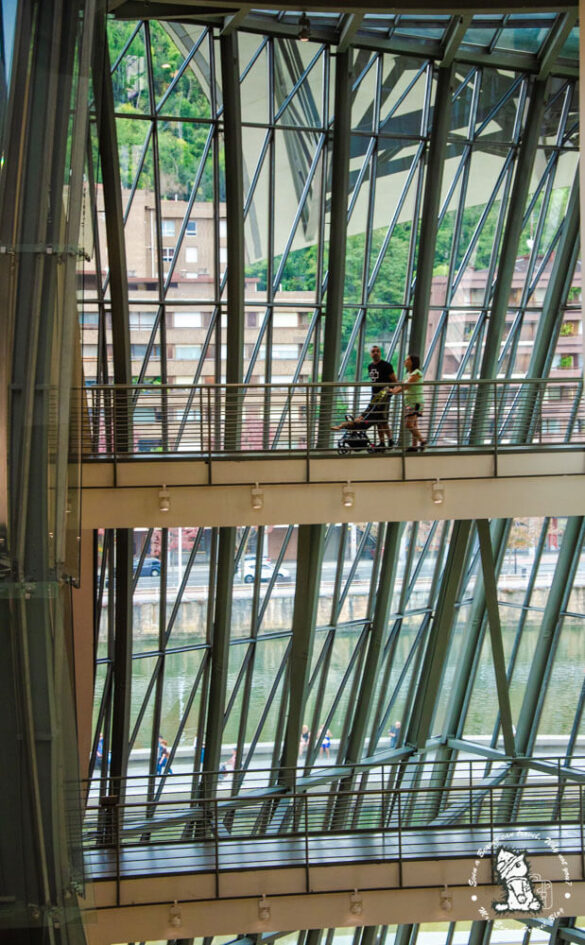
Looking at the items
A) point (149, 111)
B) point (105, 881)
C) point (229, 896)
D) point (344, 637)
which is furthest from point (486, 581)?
point (149, 111)

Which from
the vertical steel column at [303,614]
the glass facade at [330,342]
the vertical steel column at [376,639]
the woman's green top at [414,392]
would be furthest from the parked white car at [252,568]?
the woman's green top at [414,392]

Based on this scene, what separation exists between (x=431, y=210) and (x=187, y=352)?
3.83 metres

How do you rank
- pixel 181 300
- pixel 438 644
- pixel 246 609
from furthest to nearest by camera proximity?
pixel 438 644 → pixel 246 609 → pixel 181 300

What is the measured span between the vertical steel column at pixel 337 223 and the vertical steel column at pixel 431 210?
3.83 ft

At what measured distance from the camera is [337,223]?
1357 cm

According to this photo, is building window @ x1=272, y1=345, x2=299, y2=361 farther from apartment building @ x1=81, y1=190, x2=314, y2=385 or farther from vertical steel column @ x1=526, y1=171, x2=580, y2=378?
vertical steel column @ x1=526, y1=171, x2=580, y2=378

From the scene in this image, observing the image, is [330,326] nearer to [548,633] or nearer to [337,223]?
[337,223]

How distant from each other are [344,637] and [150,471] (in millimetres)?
5812

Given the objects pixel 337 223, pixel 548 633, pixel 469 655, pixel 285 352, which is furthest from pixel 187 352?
pixel 548 633

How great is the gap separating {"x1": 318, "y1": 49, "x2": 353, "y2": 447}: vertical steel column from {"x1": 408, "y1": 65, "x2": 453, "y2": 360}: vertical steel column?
3.83ft

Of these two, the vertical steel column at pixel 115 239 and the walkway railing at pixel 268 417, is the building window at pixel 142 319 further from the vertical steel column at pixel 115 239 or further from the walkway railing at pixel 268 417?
the walkway railing at pixel 268 417

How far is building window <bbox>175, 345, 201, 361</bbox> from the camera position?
13.8 metres

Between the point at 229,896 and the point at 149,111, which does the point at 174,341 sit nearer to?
the point at 149,111

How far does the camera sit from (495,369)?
15508mm
